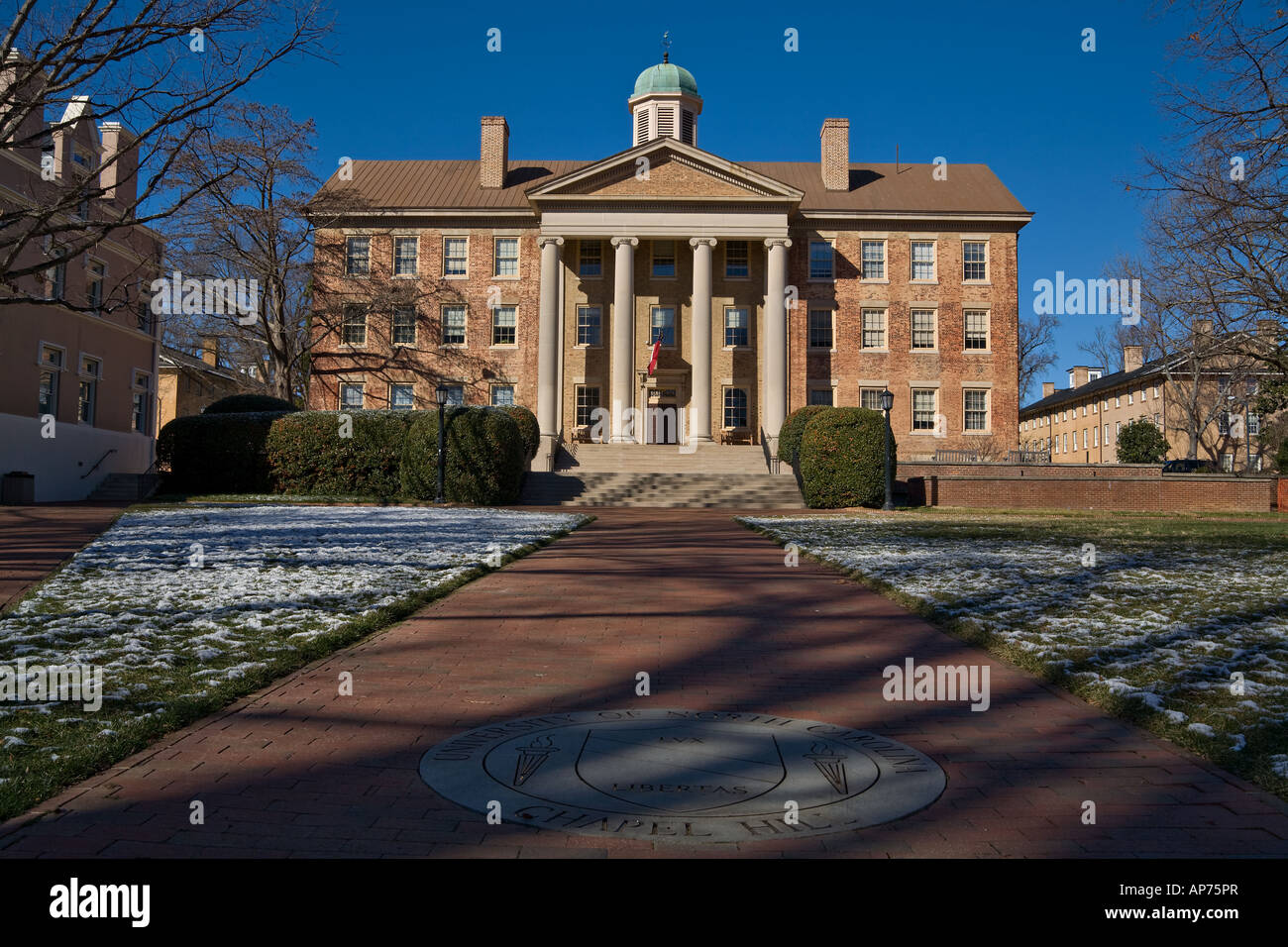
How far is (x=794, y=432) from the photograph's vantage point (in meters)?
31.5

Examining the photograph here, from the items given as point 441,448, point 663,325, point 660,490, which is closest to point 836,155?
point 663,325

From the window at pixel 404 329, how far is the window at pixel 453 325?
4.89 feet

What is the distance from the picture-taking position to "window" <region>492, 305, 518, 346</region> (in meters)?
43.9

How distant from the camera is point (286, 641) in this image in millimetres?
6570

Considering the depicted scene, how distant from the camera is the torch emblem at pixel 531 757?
12.8ft

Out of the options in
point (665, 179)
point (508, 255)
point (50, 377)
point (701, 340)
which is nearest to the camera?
point (50, 377)

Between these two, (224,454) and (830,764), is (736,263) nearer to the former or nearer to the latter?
(224,454)

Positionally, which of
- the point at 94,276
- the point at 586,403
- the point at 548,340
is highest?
the point at 94,276

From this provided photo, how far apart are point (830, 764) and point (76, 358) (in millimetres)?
34886

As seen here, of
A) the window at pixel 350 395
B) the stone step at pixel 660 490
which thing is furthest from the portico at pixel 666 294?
the window at pixel 350 395

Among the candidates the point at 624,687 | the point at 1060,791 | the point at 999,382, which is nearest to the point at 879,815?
the point at 1060,791

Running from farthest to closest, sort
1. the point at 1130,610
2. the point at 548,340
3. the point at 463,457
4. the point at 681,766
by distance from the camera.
Answer: the point at 548,340 → the point at 463,457 → the point at 1130,610 → the point at 681,766
